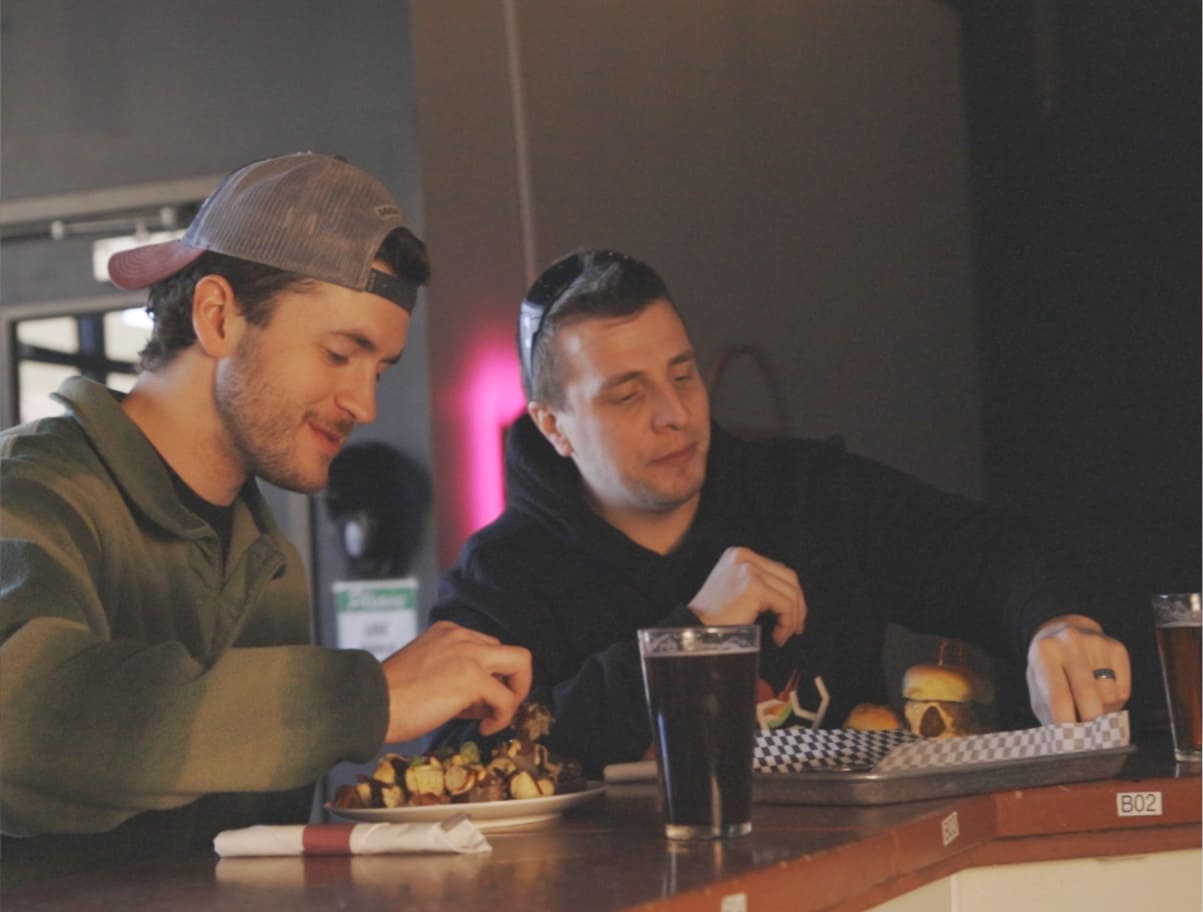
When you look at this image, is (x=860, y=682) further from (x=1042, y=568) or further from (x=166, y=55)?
(x=166, y=55)

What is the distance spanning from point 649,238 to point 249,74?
3.36 ft

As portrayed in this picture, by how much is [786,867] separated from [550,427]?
61.0 inches

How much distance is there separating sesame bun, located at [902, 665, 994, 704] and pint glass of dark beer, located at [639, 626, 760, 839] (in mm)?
695

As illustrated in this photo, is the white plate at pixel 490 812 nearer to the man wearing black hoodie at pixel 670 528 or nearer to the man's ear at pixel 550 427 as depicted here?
the man wearing black hoodie at pixel 670 528

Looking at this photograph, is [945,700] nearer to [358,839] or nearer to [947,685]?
[947,685]

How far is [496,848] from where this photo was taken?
4.27 feet

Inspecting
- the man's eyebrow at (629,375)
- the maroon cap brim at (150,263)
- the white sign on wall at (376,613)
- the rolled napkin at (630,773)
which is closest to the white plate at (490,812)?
the rolled napkin at (630,773)

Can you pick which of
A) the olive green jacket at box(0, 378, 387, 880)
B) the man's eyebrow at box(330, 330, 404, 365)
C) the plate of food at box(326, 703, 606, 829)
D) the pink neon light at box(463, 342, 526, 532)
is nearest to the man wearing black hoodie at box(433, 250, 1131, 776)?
the man's eyebrow at box(330, 330, 404, 365)

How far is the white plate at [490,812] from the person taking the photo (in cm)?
140

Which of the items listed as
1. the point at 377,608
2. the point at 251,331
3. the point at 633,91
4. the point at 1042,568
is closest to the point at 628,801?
the point at 251,331

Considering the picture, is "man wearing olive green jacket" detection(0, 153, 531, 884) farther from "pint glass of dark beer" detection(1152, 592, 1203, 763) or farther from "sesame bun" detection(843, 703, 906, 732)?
→ "pint glass of dark beer" detection(1152, 592, 1203, 763)

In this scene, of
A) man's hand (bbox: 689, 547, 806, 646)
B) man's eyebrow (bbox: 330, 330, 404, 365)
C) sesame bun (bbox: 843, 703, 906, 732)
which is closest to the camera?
man's eyebrow (bbox: 330, 330, 404, 365)

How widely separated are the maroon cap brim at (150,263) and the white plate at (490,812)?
2.40 ft

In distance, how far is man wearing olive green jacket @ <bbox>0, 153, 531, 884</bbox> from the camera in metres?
1.26
